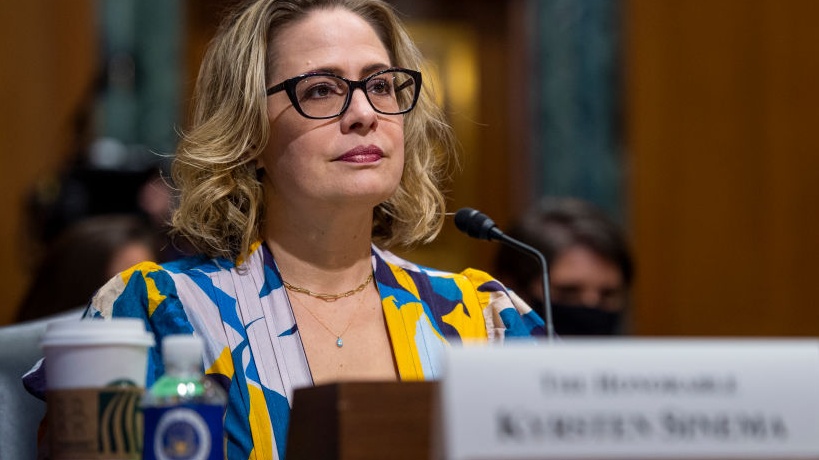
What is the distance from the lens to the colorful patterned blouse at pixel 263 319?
1896 millimetres

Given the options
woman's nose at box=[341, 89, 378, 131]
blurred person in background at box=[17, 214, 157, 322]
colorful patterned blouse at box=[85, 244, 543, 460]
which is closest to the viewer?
colorful patterned blouse at box=[85, 244, 543, 460]

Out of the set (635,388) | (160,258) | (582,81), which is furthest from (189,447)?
(582,81)

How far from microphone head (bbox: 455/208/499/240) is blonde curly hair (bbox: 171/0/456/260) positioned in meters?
Answer: 0.36

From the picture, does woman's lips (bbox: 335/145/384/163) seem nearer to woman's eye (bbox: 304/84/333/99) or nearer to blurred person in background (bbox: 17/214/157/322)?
woman's eye (bbox: 304/84/333/99)

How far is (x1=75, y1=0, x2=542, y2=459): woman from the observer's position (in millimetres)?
1982

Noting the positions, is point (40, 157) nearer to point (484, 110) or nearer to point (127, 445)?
point (484, 110)

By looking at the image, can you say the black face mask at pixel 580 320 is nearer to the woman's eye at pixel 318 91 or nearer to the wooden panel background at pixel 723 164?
the woman's eye at pixel 318 91

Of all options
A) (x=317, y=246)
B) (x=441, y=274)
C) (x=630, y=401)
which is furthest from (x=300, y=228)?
(x=630, y=401)

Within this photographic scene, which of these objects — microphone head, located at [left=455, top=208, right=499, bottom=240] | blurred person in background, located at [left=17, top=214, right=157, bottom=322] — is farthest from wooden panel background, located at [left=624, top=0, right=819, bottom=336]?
microphone head, located at [left=455, top=208, right=499, bottom=240]

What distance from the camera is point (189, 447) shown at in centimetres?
123

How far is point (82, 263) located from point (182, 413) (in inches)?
87.0

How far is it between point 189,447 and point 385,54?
116 centimetres

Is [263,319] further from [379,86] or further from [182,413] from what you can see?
[182,413]

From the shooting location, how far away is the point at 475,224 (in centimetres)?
201
